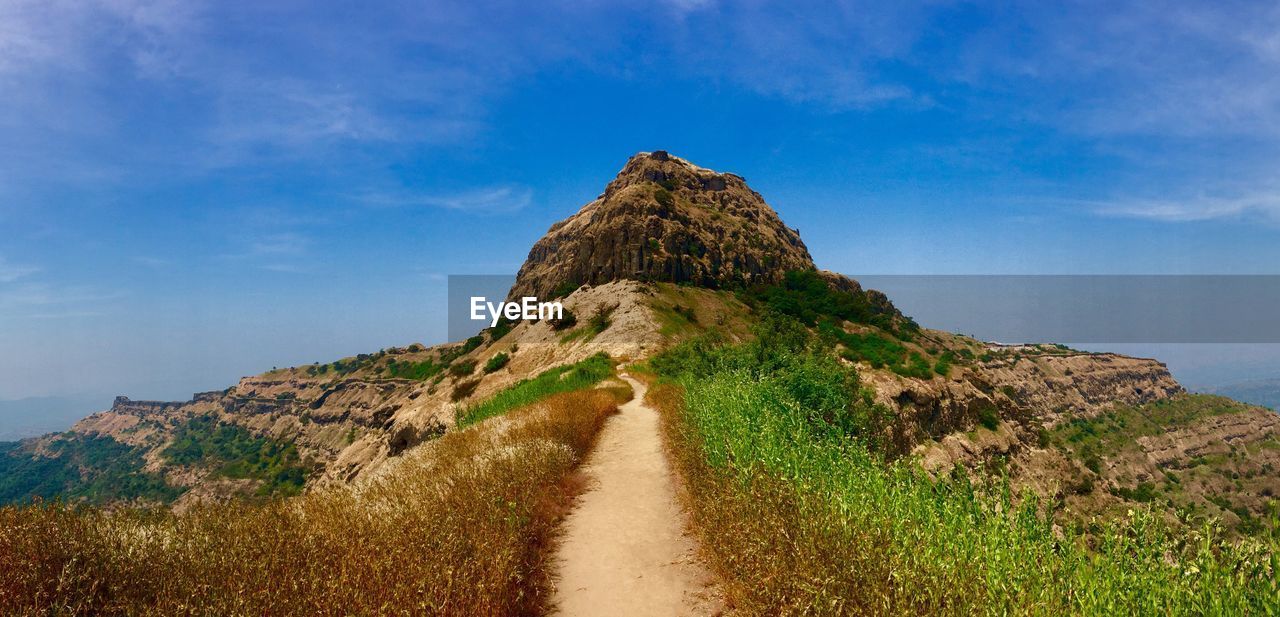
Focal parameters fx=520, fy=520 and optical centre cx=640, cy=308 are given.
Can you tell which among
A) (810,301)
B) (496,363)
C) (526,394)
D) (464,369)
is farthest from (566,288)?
(526,394)

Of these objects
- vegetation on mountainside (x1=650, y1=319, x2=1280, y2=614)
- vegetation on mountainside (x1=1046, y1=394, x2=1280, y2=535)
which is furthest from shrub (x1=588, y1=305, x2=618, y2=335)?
vegetation on mountainside (x1=1046, y1=394, x2=1280, y2=535)

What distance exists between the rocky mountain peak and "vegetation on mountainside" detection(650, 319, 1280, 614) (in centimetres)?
9487

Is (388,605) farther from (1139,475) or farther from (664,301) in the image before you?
(1139,475)

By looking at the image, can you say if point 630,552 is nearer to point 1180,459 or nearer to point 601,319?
point 601,319

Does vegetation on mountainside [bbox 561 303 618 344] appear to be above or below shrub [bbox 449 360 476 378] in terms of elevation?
above

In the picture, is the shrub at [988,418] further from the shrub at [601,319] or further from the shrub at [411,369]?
→ the shrub at [411,369]

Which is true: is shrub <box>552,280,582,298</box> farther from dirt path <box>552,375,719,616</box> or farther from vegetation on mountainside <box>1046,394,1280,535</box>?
dirt path <box>552,375,719,616</box>

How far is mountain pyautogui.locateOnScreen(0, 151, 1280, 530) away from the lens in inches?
2143

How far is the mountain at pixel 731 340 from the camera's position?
2143 inches

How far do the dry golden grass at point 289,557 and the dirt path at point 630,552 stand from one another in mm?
597

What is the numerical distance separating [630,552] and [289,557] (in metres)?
4.83

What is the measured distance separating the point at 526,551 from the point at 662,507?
3.67 metres

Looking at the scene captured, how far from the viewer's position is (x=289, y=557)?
5340 millimetres

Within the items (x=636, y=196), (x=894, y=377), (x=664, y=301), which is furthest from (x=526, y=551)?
(x=636, y=196)
